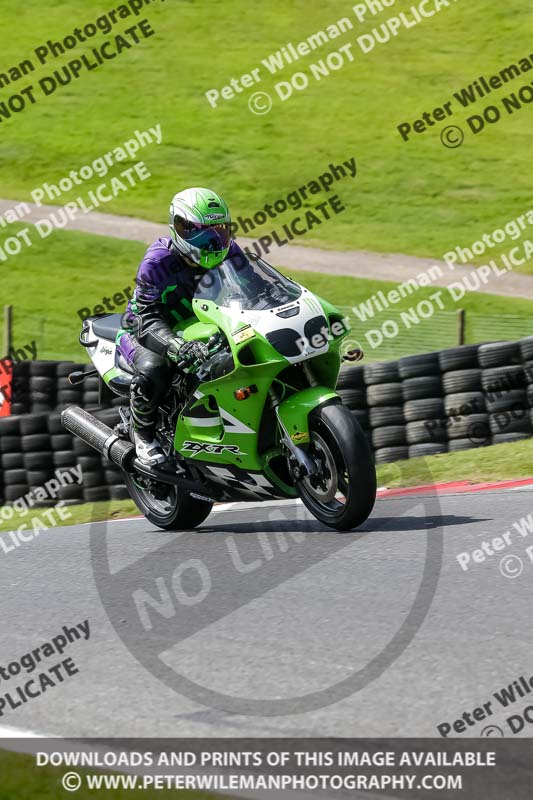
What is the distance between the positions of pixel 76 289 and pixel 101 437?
57.3 feet

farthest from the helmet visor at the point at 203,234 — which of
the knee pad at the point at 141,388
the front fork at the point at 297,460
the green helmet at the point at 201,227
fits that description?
the front fork at the point at 297,460

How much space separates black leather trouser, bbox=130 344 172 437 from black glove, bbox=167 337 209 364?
354 mm

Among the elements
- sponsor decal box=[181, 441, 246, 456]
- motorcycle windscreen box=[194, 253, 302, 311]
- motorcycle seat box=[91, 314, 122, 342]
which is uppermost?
motorcycle windscreen box=[194, 253, 302, 311]

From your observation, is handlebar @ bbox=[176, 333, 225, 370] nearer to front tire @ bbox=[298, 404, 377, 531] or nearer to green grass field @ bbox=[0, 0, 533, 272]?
front tire @ bbox=[298, 404, 377, 531]

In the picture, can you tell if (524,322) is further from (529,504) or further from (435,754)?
(435,754)

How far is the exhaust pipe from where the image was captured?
822 centimetres

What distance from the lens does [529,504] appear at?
25.3 feet

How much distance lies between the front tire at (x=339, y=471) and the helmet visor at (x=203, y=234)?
1.31 m

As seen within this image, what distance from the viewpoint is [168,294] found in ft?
25.4

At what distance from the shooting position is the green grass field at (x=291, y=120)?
29.2m

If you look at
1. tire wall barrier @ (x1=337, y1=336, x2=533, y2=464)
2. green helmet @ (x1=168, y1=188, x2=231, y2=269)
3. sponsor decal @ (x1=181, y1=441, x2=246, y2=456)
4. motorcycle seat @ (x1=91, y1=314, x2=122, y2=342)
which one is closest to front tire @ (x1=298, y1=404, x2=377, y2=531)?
sponsor decal @ (x1=181, y1=441, x2=246, y2=456)

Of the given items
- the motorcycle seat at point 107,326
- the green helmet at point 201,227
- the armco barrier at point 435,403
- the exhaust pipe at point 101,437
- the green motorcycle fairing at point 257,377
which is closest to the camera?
the green motorcycle fairing at point 257,377

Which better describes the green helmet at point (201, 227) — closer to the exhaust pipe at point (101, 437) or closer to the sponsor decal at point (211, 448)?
the sponsor decal at point (211, 448)

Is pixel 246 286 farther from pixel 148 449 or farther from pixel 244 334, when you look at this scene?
pixel 148 449
